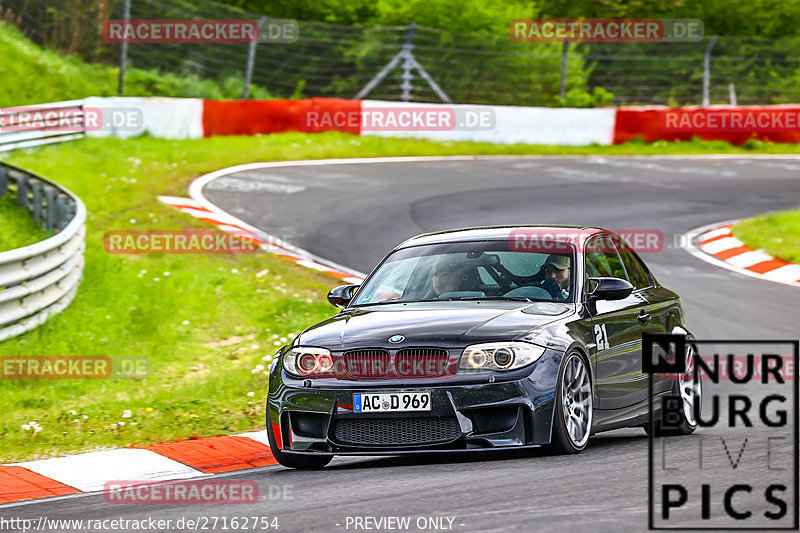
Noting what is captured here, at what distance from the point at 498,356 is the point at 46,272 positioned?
6142mm

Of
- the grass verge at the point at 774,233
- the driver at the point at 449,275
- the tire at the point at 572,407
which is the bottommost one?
the grass verge at the point at 774,233

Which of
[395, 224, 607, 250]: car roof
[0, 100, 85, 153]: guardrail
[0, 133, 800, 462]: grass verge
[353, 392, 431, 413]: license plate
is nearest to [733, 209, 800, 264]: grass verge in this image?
[0, 133, 800, 462]: grass verge

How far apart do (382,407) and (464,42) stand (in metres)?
24.8

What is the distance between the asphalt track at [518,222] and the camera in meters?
5.70

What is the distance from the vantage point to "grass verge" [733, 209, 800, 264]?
16.0 meters

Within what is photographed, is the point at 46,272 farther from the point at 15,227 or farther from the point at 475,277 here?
the point at 475,277

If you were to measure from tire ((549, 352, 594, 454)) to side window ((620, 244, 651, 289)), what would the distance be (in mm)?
1499

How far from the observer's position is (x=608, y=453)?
7094mm

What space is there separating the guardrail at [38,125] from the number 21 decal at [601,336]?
15.3 meters

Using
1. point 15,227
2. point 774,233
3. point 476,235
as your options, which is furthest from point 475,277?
point 774,233

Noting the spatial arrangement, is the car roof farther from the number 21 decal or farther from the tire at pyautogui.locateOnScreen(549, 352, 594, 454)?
the tire at pyautogui.locateOnScreen(549, 352, 594, 454)

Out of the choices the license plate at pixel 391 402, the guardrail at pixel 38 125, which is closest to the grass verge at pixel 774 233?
the license plate at pixel 391 402

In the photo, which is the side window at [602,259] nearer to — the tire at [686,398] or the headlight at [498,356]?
the tire at [686,398]

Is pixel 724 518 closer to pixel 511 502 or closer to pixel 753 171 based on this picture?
pixel 511 502
